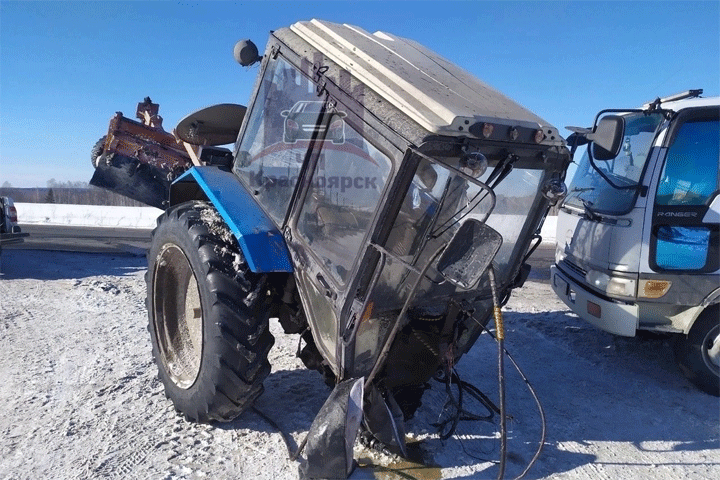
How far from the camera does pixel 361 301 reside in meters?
2.62

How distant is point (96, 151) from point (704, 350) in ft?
24.0

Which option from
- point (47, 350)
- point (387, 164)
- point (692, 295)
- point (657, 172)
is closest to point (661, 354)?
point (692, 295)

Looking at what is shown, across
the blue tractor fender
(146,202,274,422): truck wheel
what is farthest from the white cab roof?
(146,202,274,422): truck wheel

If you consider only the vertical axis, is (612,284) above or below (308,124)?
below

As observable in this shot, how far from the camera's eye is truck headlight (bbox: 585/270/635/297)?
4.38m

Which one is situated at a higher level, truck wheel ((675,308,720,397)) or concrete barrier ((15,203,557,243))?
truck wheel ((675,308,720,397))

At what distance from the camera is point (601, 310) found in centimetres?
454

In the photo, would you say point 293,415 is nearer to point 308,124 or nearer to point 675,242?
point 308,124

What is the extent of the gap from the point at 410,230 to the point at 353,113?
657 millimetres

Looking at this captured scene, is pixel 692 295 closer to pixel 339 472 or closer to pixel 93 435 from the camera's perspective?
pixel 339 472

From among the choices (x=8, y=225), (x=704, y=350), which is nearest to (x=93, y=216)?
(x=8, y=225)

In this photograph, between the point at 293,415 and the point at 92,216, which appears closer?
the point at 293,415

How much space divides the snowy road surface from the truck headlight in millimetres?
776

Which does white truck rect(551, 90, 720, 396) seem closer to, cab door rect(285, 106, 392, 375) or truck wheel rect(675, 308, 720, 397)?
truck wheel rect(675, 308, 720, 397)
